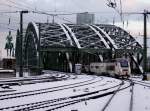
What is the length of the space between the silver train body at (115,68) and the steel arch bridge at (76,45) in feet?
72.7

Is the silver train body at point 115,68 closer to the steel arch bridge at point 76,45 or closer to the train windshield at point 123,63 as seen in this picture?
the train windshield at point 123,63

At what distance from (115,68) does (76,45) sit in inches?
1616

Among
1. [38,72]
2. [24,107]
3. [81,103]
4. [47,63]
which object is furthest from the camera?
[47,63]

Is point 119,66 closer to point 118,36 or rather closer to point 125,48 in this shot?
point 125,48

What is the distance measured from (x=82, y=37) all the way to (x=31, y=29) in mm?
15222

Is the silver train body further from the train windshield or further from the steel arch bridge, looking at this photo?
the steel arch bridge

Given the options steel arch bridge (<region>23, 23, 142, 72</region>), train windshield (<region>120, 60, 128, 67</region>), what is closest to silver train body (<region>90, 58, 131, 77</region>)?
train windshield (<region>120, 60, 128, 67</region>)

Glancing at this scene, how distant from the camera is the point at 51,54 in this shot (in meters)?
117

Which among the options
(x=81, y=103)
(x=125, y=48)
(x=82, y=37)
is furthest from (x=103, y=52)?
(x=81, y=103)

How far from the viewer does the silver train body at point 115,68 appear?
62.2 metres

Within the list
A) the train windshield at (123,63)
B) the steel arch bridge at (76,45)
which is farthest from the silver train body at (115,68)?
the steel arch bridge at (76,45)

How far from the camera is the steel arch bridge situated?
334 ft

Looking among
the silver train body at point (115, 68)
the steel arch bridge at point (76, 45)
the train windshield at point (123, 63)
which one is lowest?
the silver train body at point (115, 68)

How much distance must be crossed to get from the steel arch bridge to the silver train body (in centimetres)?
2217
